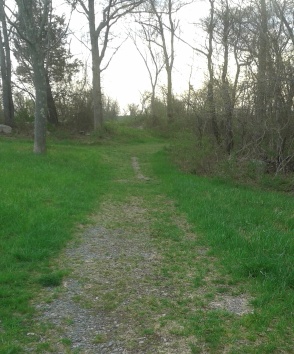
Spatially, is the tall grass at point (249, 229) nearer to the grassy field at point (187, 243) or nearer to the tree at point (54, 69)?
the grassy field at point (187, 243)

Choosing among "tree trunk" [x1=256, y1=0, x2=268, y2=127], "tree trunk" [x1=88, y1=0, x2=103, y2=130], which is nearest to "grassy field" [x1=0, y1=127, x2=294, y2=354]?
"tree trunk" [x1=256, y1=0, x2=268, y2=127]

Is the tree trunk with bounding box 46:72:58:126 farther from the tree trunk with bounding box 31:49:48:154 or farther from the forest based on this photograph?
the tree trunk with bounding box 31:49:48:154

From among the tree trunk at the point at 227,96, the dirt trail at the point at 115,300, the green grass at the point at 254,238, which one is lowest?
the dirt trail at the point at 115,300

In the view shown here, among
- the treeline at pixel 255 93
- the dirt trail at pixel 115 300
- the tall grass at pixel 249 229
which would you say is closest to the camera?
the dirt trail at pixel 115 300

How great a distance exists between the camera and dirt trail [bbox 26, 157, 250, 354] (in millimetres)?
3842

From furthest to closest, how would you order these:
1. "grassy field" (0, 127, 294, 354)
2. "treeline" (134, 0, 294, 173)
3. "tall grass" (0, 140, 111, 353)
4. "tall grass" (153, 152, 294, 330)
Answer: "treeline" (134, 0, 294, 173) < "tall grass" (153, 152, 294, 330) < "tall grass" (0, 140, 111, 353) < "grassy field" (0, 127, 294, 354)

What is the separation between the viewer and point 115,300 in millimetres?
4758

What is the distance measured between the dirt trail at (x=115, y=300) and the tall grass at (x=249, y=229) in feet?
1.12

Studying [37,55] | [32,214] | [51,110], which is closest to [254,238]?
[32,214]

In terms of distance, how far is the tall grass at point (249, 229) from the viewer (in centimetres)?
499

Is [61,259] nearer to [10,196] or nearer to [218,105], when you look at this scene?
[10,196]

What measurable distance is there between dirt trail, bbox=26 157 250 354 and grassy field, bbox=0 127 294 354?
11 centimetres

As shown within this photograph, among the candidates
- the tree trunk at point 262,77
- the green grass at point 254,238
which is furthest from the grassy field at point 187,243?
the tree trunk at point 262,77

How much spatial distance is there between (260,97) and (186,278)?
28.6 ft
